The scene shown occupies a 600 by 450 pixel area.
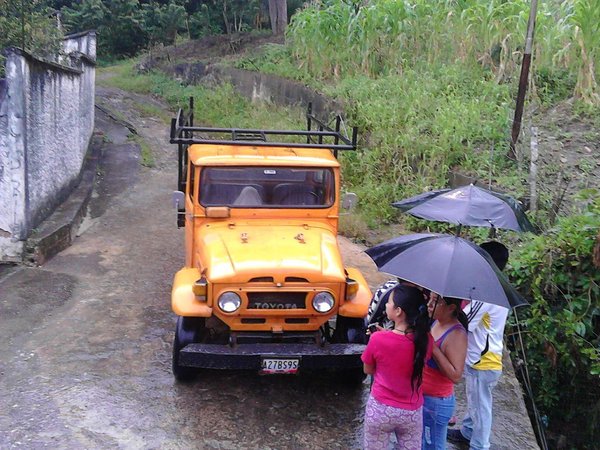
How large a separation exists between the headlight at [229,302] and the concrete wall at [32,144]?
4176mm

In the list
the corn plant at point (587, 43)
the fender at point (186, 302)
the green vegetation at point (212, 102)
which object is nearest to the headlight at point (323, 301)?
the fender at point (186, 302)

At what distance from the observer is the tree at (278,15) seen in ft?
74.5

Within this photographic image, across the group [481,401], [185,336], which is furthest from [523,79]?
[185,336]

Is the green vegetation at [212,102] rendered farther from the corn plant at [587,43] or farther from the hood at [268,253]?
the hood at [268,253]

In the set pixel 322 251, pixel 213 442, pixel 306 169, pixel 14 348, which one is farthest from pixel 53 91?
pixel 213 442

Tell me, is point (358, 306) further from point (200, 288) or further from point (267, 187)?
point (267, 187)

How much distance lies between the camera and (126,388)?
17.2 feet

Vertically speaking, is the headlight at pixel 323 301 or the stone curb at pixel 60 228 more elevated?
the stone curb at pixel 60 228

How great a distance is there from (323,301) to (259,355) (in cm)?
66

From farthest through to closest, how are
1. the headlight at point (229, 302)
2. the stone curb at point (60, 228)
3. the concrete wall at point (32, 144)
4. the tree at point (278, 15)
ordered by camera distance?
the tree at point (278, 15)
the stone curb at point (60, 228)
the concrete wall at point (32, 144)
the headlight at point (229, 302)

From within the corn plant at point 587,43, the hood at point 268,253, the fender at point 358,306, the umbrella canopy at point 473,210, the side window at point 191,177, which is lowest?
the fender at point 358,306

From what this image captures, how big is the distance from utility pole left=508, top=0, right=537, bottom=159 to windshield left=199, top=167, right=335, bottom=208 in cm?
453

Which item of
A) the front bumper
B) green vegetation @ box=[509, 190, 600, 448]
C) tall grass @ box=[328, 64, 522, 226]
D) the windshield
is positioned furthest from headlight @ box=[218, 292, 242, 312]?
tall grass @ box=[328, 64, 522, 226]

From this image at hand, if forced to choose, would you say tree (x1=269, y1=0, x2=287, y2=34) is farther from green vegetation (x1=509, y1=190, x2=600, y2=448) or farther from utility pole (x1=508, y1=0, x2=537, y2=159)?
green vegetation (x1=509, y1=190, x2=600, y2=448)
